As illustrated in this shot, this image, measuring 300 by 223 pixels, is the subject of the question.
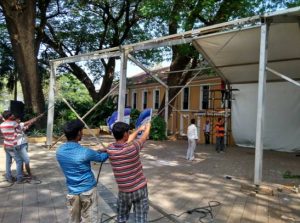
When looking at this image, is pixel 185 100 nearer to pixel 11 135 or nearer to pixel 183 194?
pixel 183 194

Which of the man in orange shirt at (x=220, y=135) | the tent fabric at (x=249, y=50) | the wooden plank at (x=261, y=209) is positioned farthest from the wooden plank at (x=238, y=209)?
the man in orange shirt at (x=220, y=135)

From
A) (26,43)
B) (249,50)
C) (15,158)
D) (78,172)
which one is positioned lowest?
(15,158)

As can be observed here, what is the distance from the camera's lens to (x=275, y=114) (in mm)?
16328

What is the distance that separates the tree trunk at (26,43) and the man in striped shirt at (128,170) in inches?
605

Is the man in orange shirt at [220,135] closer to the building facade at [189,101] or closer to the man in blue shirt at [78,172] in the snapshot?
the building facade at [189,101]

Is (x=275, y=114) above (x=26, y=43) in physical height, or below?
below

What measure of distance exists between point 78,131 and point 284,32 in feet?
27.5

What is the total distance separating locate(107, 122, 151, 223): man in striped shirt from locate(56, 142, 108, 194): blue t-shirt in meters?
0.17

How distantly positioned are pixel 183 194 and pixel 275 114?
385 inches

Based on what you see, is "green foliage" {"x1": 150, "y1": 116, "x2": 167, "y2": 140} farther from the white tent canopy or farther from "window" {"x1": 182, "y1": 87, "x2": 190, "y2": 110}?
"window" {"x1": 182, "y1": 87, "x2": 190, "y2": 110}

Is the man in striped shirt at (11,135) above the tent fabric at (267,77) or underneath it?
underneath

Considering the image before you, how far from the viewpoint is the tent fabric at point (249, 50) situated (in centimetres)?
1100

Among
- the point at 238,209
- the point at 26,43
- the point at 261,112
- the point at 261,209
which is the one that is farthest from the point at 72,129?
the point at 26,43

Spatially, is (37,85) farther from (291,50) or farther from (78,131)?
(78,131)
